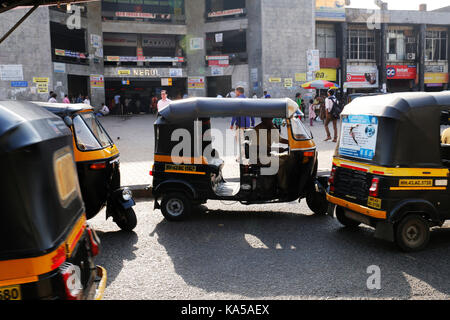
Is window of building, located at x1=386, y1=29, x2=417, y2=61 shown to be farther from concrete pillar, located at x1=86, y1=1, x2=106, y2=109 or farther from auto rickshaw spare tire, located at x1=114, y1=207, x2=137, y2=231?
auto rickshaw spare tire, located at x1=114, y1=207, x2=137, y2=231

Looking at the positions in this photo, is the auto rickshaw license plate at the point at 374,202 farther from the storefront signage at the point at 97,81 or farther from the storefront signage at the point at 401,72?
the storefront signage at the point at 401,72

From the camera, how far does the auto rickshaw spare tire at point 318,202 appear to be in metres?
7.20

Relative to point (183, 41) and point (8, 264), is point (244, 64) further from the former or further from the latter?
point (8, 264)

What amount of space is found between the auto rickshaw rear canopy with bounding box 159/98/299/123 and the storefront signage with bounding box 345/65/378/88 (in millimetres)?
34624

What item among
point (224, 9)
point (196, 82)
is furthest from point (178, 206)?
point (224, 9)

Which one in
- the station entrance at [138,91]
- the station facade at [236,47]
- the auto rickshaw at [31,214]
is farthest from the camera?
the station entrance at [138,91]

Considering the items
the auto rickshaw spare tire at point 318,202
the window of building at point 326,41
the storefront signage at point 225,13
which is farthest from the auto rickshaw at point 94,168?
the window of building at point 326,41

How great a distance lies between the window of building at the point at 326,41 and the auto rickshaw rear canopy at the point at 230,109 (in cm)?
3405

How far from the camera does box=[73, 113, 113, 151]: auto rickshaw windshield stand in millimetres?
6242

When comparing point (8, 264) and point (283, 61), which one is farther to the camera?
point (283, 61)

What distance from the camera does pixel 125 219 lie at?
252 inches

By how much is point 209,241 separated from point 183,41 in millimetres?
35809

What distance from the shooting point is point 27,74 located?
28.6 metres

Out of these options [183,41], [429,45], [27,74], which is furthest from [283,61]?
[27,74]
